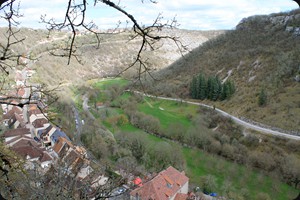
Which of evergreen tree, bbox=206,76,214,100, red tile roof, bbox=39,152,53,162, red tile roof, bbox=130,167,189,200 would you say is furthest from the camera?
evergreen tree, bbox=206,76,214,100

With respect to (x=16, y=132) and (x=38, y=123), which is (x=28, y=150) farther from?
(x=38, y=123)

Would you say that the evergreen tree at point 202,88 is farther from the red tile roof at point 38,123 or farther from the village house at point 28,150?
the village house at point 28,150

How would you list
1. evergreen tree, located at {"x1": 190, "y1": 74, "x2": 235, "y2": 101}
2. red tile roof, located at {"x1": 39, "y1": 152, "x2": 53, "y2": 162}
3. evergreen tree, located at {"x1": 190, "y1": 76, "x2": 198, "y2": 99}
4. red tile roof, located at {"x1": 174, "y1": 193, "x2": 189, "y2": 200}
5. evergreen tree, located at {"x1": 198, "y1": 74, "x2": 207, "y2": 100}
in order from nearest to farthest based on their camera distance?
red tile roof, located at {"x1": 174, "y1": 193, "x2": 189, "y2": 200} < red tile roof, located at {"x1": 39, "y1": 152, "x2": 53, "y2": 162} < evergreen tree, located at {"x1": 190, "y1": 74, "x2": 235, "y2": 101} < evergreen tree, located at {"x1": 198, "y1": 74, "x2": 207, "y2": 100} < evergreen tree, located at {"x1": 190, "y1": 76, "x2": 198, "y2": 99}

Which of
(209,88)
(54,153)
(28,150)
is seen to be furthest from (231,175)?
(209,88)

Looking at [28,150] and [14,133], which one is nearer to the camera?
[28,150]

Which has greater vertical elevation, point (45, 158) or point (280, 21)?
point (280, 21)

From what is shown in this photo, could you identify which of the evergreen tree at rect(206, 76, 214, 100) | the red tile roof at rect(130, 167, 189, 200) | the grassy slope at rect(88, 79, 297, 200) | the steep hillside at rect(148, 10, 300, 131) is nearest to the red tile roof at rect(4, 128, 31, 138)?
the grassy slope at rect(88, 79, 297, 200)

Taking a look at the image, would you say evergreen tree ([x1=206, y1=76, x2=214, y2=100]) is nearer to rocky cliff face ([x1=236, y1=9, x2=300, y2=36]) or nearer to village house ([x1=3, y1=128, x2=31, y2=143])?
rocky cliff face ([x1=236, y1=9, x2=300, y2=36])
